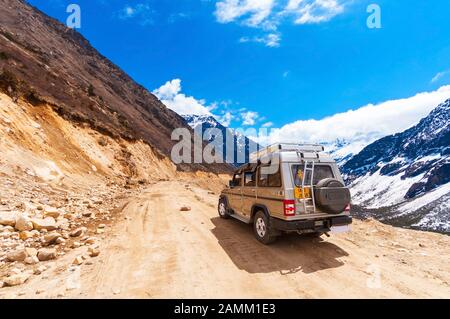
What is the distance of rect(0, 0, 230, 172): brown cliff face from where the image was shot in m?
32.1

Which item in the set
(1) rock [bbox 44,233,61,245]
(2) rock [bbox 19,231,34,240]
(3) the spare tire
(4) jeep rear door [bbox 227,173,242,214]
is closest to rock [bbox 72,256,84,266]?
(1) rock [bbox 44,233,61,245]

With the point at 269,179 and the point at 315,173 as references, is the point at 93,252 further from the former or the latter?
the point at 315,173

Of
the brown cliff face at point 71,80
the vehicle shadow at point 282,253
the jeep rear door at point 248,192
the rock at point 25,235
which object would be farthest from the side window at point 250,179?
the brown cliff face at point 71,80

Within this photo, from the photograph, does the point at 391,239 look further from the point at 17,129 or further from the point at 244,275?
the point at 17,129

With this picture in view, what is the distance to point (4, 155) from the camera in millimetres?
13898

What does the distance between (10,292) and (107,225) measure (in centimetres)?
457

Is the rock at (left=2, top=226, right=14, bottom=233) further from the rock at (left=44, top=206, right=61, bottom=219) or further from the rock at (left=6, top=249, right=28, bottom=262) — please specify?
the rock at (left=6, top=249, right=28, bottom=262)

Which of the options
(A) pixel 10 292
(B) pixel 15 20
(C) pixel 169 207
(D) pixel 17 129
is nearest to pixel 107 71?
(B) pixel 15 20

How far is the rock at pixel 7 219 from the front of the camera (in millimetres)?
7614

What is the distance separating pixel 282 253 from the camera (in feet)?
23.0

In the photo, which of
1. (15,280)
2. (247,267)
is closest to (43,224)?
(15,280)

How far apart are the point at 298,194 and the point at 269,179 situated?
1.05 m

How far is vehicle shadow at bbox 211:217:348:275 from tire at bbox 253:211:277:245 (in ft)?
0.54
